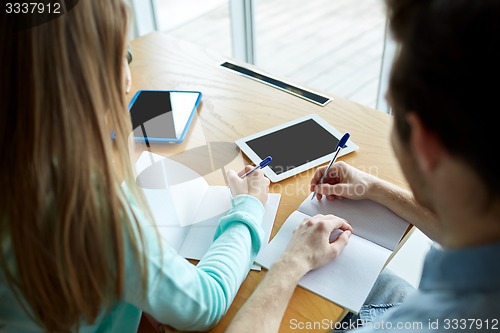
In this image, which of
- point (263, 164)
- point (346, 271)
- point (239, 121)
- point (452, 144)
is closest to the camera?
point (452, 144)

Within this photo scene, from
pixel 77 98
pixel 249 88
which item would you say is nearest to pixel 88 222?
pixel 77 98

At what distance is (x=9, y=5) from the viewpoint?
1.82 ft

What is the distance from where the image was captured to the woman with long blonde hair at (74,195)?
22.0 inches

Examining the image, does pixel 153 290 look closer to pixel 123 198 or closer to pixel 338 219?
pixel 123 198

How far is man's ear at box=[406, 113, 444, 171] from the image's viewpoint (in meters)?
0.51

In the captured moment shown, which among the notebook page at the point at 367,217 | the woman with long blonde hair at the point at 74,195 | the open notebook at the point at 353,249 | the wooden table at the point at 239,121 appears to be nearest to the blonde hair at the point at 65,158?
the woman with long blonde hair at the point at 74,195

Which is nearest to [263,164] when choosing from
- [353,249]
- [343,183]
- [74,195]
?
[343,183]

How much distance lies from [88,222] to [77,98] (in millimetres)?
163

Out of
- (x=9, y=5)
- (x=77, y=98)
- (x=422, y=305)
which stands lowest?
(x=422, y=305)

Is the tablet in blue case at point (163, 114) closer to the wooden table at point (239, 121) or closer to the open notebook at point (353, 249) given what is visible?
the wooden table at point (239, 121)

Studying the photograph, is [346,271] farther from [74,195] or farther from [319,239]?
[74,195]

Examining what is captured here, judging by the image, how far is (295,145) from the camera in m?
1.13

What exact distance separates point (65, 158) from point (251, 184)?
478 millimetres

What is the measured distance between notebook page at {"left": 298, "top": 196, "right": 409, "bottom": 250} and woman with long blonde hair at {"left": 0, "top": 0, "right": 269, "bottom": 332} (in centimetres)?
34
